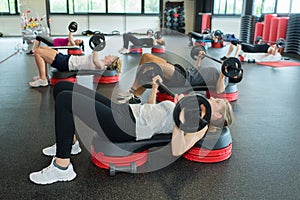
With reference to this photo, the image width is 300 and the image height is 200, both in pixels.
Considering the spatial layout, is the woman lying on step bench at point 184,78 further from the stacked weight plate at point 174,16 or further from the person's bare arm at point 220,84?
the stacked weight plate at point 174,16

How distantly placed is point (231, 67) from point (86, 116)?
132cm

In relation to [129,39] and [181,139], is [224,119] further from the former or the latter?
[129,39]

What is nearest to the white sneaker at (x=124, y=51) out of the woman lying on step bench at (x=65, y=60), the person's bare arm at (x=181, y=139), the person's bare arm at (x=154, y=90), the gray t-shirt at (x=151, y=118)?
the woman lying on step bench at (x=65, y=60)

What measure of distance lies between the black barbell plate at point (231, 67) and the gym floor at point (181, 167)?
0.37 meters

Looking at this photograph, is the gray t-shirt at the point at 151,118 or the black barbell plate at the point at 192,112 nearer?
the black barbell plate at the point at 192,112

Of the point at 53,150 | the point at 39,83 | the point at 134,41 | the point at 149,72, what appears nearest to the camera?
the point at 53,150

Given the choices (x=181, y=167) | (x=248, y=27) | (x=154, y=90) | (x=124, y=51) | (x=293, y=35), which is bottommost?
(x=181, y=167)

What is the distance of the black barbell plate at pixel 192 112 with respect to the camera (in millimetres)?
1152

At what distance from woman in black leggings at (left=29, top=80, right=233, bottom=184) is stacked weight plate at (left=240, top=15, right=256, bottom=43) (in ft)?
20.6

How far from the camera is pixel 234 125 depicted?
2.15 m

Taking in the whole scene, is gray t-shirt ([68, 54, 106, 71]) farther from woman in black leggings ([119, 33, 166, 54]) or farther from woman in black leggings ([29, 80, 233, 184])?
woman in black leggings ([119, 33, 166, 54])

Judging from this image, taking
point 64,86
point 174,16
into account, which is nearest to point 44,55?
point 64,86

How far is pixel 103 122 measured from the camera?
1.30 m

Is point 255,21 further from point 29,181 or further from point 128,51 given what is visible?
point 29,181
